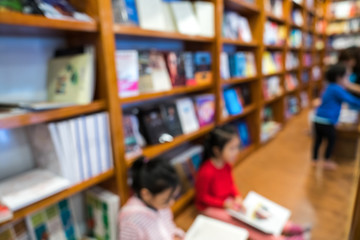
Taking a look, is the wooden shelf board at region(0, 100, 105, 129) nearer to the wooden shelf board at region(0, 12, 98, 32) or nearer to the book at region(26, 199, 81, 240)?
the wooden shelf board at region(0, 12, 98, 32)

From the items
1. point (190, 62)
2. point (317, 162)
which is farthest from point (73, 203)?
point (317, 162)

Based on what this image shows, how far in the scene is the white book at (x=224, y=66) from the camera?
210 centimetres

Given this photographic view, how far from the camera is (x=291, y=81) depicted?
12.9 ft

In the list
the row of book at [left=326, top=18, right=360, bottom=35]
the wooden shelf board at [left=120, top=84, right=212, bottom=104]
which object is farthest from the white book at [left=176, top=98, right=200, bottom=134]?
the row of book at [left=326, top=18, right=360, bottom=35]

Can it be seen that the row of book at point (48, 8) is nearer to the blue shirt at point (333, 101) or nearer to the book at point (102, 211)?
the book at point (102, 211)

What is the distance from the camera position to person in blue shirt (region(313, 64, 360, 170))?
224cm

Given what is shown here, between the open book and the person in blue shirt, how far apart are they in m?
1.31

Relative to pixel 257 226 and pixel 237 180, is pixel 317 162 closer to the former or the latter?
pixel 237 180

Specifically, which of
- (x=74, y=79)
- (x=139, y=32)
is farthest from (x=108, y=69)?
(x=139, y=32)

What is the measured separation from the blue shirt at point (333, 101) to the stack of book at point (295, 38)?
5.09ft

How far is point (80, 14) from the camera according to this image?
1059 mm

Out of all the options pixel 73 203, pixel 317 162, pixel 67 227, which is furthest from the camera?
pixel 317 162

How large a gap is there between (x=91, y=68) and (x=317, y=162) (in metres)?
2.45

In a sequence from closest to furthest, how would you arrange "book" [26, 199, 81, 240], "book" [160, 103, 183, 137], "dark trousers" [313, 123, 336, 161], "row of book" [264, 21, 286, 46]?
"book" [26, 199, 81, 240], "book" [160, 103, 183, 137], "dark trousers" [313, 123, 336, 161], "row of book" [264, 21, 286, 46]
